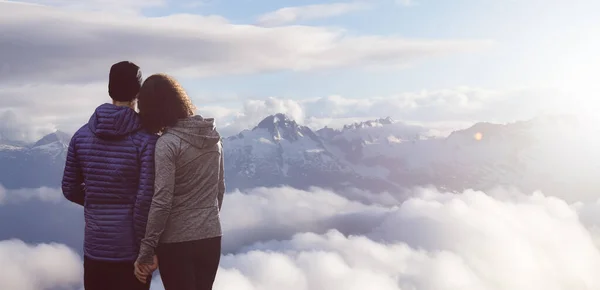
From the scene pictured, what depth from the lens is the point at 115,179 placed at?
20.6 ft

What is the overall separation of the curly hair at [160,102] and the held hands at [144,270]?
4.89 feet

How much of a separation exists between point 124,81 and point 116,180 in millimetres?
1094

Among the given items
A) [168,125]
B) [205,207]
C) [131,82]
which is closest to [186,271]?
[205,207]

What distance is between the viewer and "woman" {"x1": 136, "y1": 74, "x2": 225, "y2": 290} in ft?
20.6

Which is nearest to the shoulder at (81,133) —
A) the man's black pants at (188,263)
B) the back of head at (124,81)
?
the back of head at (124,81)

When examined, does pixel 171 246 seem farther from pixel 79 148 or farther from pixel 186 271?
pixel 79 148

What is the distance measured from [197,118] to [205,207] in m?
1.06

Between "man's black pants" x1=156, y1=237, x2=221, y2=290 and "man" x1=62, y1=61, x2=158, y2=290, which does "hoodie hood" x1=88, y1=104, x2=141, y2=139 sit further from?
"man's black pants" x1=156, y1=237, x2=221, y2=290

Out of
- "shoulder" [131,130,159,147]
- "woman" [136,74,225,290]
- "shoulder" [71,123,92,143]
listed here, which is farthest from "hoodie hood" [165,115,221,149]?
"shoulder" [71,123,92,143]

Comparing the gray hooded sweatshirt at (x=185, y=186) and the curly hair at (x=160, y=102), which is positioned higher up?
the curly hair at (x=160, y=102)

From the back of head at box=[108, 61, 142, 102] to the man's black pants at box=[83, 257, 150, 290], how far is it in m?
1.86

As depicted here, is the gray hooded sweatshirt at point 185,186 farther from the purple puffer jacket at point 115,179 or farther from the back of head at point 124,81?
the back of head at point 124,81

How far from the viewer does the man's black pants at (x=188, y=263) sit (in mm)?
6633

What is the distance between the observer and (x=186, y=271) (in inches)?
264
